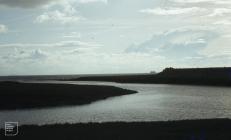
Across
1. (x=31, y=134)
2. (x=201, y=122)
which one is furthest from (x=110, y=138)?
(x=201, y=122)

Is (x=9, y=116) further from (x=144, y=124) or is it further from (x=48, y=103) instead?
(x=144, y=124)

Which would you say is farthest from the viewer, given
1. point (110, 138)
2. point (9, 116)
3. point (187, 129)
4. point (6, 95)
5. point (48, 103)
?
point (6, 95)

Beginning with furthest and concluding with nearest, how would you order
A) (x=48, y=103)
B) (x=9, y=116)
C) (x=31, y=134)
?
(x=48, y=103), (x=9, y=116), (x=31, y=134)

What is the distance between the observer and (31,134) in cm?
2580

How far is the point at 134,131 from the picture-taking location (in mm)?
26875

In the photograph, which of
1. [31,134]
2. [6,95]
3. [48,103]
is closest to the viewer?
[31,134]

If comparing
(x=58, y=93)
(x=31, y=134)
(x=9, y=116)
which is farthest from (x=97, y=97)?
(x=31, y=134)

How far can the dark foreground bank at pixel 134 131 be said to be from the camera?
80.4 feet

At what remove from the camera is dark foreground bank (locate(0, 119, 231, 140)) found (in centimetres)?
2451

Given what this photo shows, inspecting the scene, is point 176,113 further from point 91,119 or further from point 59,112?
point 59,112

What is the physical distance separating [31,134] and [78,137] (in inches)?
137

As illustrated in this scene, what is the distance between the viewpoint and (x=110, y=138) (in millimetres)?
24078

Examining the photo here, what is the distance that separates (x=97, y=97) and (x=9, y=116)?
89.6 ft

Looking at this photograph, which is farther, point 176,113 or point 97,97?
point 97,97
